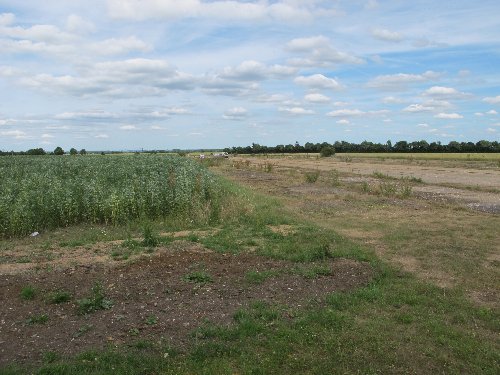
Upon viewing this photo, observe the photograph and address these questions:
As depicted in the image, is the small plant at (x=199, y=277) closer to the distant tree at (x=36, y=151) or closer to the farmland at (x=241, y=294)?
the farmland at (x=241, y=294)

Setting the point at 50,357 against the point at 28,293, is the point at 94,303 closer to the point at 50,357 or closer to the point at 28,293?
the point at 28,293

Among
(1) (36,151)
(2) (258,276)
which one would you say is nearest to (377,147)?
(1) (36,151)

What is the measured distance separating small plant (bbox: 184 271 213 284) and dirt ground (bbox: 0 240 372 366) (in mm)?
89

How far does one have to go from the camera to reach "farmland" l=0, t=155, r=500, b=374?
204 inches

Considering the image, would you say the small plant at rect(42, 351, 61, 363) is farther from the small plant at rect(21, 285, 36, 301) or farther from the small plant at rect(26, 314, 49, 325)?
the small plant at rect(21, 285, 36, 301)

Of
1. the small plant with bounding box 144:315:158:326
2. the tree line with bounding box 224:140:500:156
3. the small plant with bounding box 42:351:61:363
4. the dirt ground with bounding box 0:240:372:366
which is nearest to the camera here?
the small plant with bounding box 42:351:61:363

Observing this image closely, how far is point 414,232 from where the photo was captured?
12555mm

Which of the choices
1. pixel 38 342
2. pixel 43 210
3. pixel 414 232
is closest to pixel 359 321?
pixel 38 342

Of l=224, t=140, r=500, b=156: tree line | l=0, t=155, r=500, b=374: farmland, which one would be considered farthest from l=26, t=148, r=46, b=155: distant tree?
l=0, t=155, r=500, b=374: farmland

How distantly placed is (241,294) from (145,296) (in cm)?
150

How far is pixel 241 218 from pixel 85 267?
647cm

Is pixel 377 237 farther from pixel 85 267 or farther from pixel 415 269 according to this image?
pixel 85 267

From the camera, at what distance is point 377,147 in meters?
104

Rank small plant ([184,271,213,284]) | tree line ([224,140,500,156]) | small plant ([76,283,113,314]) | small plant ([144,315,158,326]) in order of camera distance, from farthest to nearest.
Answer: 1. tree line ([224,140,500,156])
2. small plant ([184,271,213,284])
3. small plant ([76,283,113,314])
4. small plant ([144,315,158,326])
